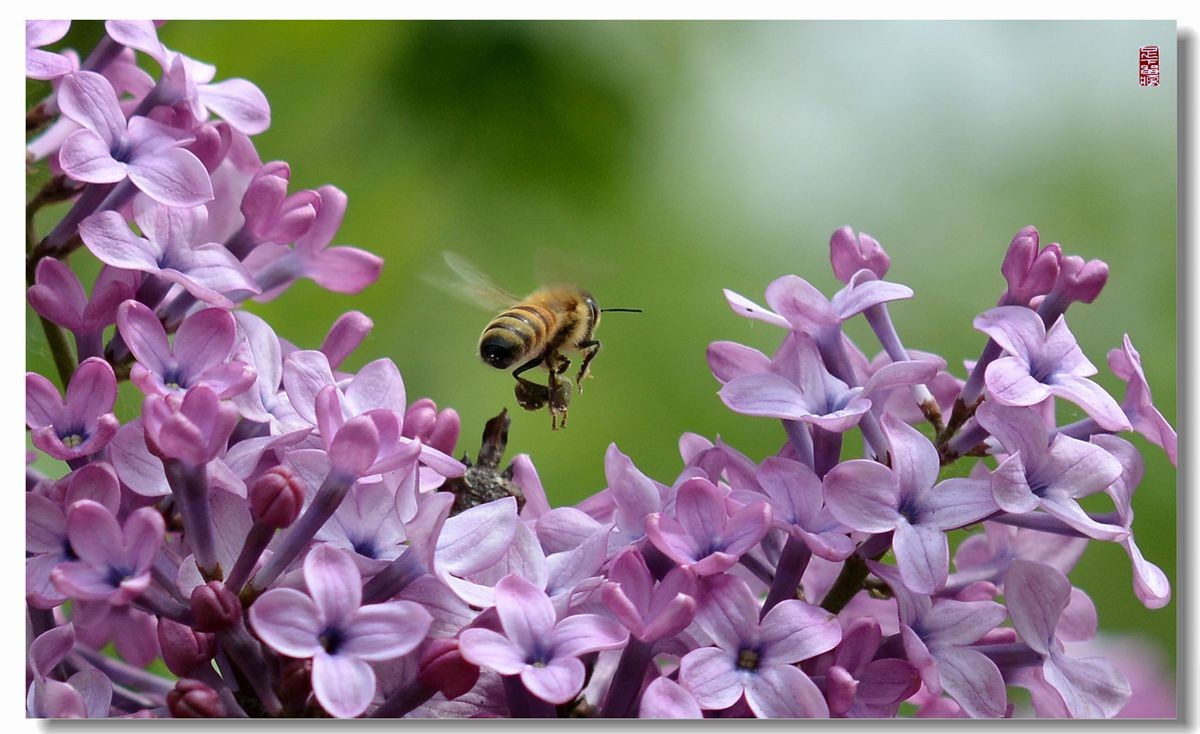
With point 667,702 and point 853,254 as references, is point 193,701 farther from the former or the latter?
point 853,254

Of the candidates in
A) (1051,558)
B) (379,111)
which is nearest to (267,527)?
(1051,558)

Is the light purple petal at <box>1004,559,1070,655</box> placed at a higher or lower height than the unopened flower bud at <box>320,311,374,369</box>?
lower

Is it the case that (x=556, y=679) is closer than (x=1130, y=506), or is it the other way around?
(x=556, y=679)

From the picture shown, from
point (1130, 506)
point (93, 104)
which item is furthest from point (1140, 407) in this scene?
point (93, 104)

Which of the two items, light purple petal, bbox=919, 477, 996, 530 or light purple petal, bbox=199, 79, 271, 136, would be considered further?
light purple petal, bbox=199, 79, 271, 136

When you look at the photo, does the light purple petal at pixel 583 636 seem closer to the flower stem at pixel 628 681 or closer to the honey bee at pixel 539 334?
the flower stem at pixel 628 681

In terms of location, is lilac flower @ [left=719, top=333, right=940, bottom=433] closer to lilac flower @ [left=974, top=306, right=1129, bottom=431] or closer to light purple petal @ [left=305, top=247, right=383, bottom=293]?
lilac flower @ [left=974, top=306, right=1129, bottom=431]

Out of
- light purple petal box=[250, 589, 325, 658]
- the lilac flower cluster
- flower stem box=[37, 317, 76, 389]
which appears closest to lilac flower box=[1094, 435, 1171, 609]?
the lilac flower cluster
